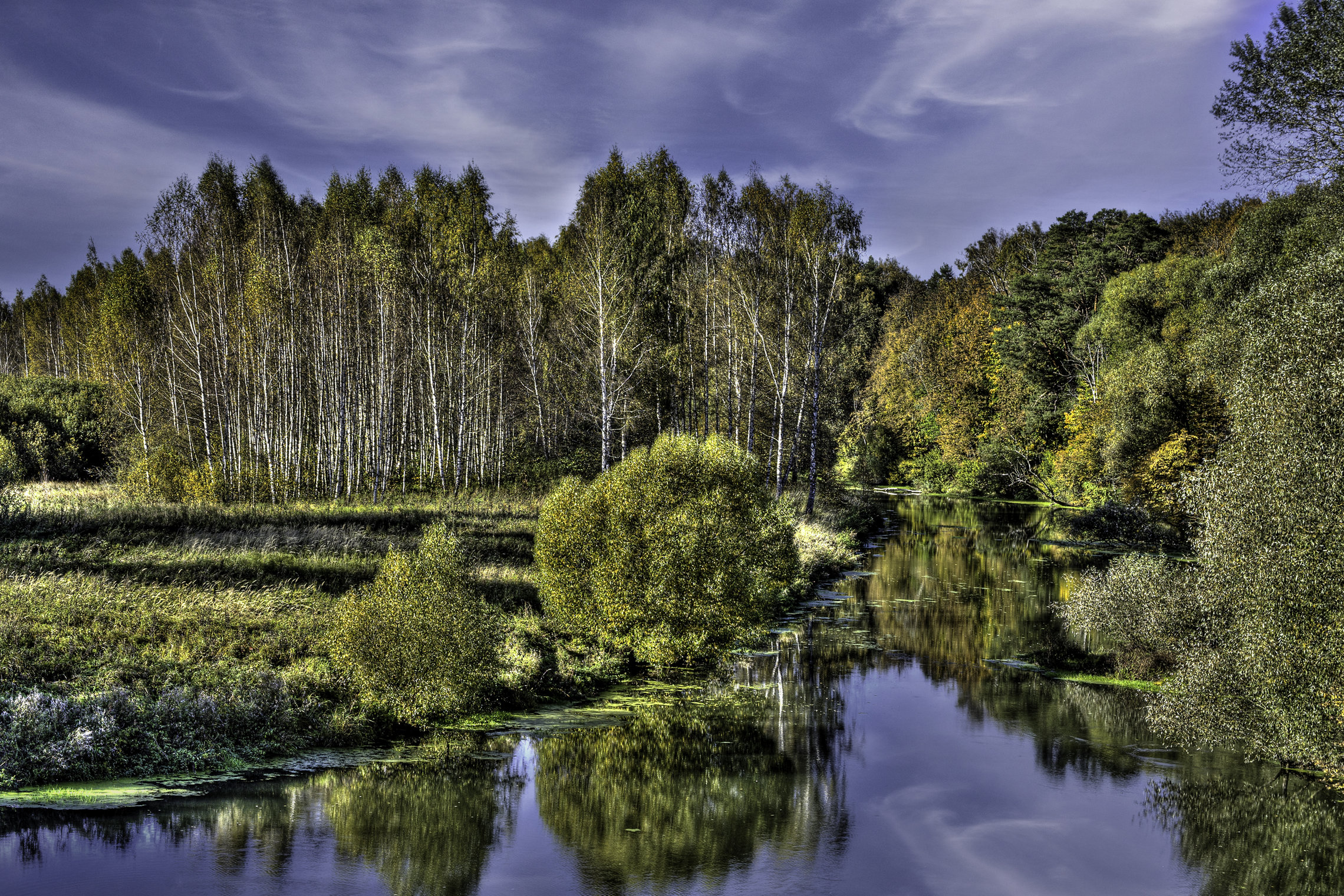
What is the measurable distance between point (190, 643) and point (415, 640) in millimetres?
4738

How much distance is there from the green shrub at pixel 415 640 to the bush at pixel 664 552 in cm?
443

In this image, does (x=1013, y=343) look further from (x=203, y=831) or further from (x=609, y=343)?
(x=203, y=831)

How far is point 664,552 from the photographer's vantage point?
19078mm

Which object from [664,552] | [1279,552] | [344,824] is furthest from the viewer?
[664,552]

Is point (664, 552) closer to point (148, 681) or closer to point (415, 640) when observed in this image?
point (415, 640)

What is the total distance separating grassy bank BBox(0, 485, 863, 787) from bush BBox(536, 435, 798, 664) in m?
1.38

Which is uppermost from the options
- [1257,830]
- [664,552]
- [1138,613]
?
[664,552]

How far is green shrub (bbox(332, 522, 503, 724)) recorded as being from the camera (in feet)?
49.4

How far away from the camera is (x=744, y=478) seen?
2061cm

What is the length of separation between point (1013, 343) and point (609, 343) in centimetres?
3824

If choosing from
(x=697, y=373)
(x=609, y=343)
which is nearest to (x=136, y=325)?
(x=609, y=343)

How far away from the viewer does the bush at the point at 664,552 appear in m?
19.3

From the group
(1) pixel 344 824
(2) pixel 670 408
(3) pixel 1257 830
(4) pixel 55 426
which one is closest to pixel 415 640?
(1) pixel 344 824

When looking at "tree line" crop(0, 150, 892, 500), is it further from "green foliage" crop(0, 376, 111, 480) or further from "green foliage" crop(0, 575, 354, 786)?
"green foliage" crop(0, 575, 354, 786)
